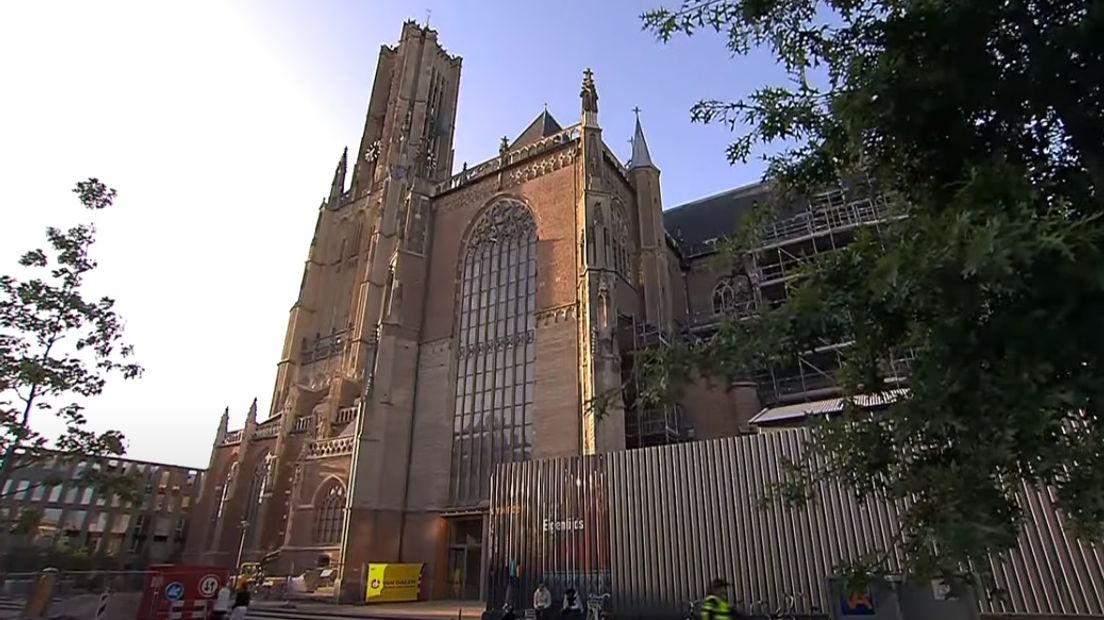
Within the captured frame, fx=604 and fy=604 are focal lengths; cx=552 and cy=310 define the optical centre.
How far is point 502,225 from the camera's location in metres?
25.7

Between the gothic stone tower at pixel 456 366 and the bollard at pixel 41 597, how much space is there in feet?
28.1

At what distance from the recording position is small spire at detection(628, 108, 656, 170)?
1109 inches

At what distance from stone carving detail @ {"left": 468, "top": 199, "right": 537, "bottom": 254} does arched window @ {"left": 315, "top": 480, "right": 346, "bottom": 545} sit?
1110 cm

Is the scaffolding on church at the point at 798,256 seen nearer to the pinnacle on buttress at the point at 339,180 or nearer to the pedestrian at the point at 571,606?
the pedestrian at the point at 571,606

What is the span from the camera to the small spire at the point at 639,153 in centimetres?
2817

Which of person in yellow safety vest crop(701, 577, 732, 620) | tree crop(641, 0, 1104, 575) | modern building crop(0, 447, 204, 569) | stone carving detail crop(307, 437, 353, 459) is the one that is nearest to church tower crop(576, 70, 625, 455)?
stone carving detail crop(307, 437, 353, 459)

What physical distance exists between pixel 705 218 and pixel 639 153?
8394mm

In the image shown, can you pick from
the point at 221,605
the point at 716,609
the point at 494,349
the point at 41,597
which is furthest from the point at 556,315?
the point at 716,609

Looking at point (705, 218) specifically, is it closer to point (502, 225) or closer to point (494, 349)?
point (502, 225)

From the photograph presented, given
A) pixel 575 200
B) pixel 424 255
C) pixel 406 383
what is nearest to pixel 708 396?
pixel 575 200

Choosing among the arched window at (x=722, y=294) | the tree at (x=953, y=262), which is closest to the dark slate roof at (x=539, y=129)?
the arched window at (x=722, y=294)

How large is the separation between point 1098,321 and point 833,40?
9.58ft

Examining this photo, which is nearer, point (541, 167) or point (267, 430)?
point (541, 167)

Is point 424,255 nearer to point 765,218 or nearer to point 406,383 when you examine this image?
point 406,383
